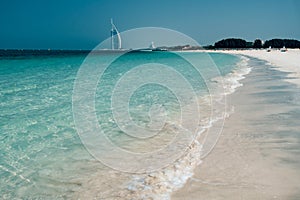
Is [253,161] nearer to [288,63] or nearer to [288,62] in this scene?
[288,63]

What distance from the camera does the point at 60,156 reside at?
5730 mm

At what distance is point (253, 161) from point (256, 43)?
173432 mm

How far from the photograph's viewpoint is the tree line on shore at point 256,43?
145 meters

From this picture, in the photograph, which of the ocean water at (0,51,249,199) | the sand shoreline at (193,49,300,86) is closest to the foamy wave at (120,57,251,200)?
the ocean water at (0,51,249,199)

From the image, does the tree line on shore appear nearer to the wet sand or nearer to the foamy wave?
the wet sand

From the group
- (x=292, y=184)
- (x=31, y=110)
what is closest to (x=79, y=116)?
(x=31, y=110)

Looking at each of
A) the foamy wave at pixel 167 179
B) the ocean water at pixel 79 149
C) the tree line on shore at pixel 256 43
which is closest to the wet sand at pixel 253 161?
the foamy wave at pixel 167 179

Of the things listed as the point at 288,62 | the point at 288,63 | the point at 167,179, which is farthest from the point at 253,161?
the point at 288,62

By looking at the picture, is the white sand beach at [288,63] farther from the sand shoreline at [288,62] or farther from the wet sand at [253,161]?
the wet sand at [253,161]

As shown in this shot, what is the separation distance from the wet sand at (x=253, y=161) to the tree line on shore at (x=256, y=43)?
152m

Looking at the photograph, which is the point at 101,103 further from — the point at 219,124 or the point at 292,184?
the point at 292,184

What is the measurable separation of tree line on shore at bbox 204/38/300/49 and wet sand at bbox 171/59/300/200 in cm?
15179

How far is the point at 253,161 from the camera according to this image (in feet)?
16.3

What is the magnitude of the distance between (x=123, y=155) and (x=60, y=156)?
4.02ft
